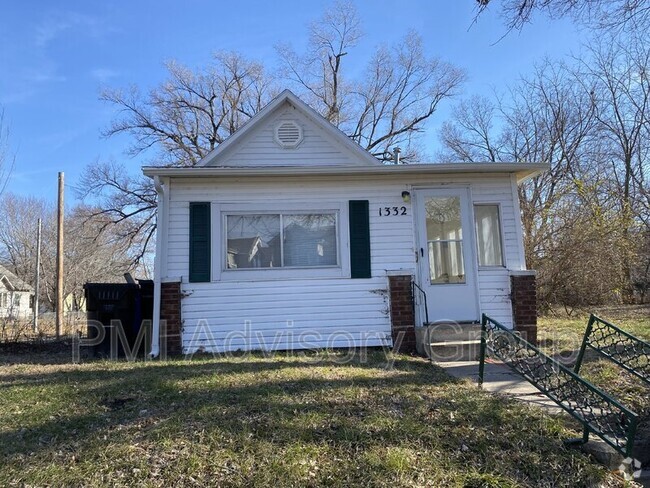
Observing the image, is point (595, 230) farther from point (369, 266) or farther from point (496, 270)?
point (369, 266)

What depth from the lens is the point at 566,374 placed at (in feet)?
12.8

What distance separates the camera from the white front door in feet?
24.5

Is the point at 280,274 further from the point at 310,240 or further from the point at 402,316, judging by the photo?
the point at 402,316

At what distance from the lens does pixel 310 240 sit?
759cm

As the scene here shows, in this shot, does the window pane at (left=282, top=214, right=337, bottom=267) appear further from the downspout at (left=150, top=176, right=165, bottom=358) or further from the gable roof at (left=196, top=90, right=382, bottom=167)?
the downspout at (left=150, top=176, right=165, bottom=358)

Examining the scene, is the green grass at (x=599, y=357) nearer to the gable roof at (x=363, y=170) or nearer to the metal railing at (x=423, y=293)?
the metal railing at (x=423, y=293)

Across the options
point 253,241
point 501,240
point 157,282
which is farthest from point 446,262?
point 157,282

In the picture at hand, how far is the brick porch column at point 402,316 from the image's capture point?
7363 mm

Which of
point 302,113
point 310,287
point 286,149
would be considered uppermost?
point 302,113

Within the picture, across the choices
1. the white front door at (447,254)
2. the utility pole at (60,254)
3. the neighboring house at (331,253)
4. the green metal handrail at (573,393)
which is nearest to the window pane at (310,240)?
the neighboring house at (331,253)

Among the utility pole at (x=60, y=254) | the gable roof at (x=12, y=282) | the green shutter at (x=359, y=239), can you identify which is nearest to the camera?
the green shutter at (x=359, y=239)

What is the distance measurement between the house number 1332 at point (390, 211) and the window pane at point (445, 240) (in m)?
0.39

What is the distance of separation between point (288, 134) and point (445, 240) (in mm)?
3325

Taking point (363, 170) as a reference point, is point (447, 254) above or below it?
below
